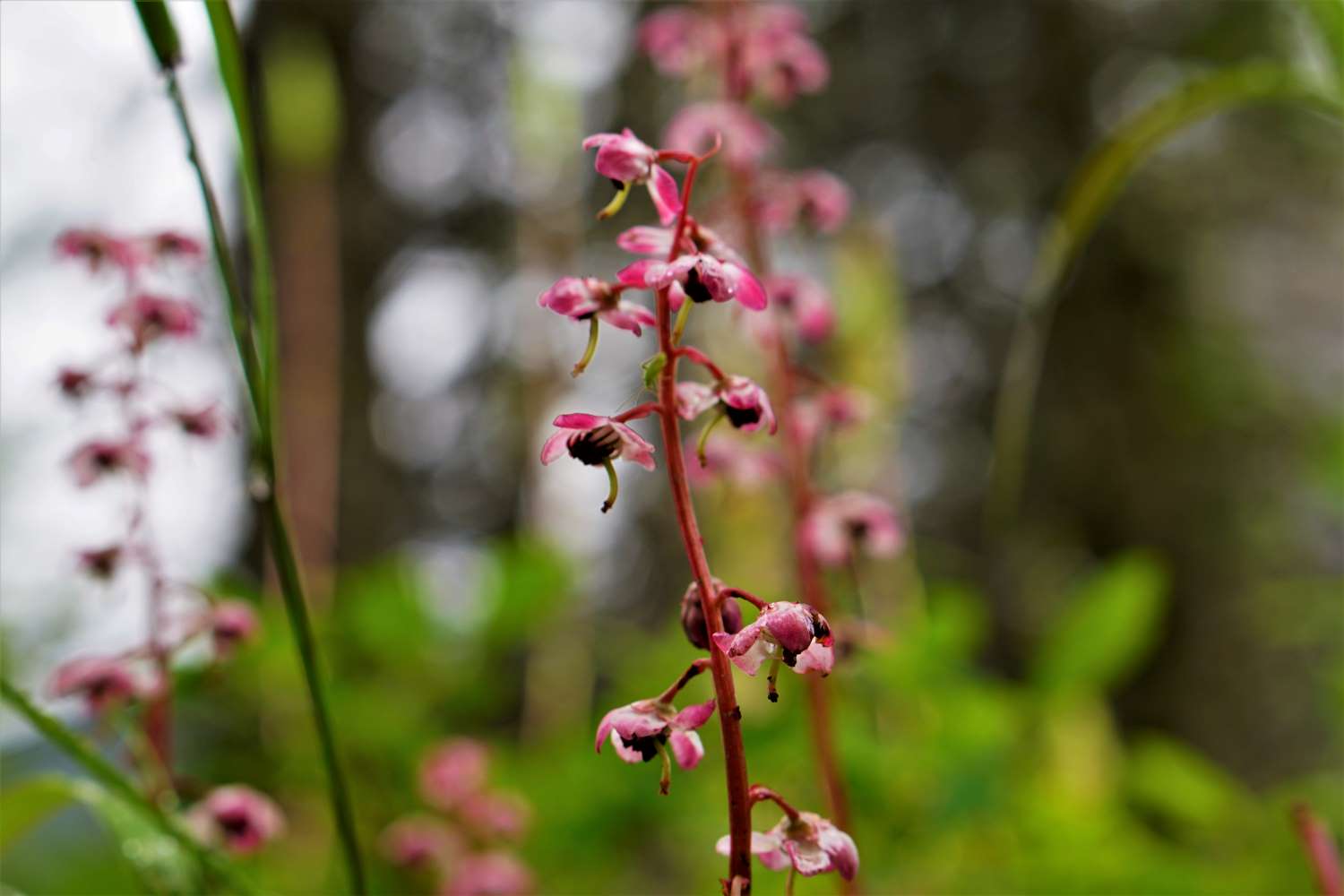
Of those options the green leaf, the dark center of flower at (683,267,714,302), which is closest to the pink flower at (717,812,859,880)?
the dark center of flower at (683,267,714,302)

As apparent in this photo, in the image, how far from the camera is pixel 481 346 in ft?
10.3

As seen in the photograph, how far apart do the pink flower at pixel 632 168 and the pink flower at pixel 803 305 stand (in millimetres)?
295

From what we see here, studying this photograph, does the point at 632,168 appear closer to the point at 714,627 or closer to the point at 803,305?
the point at 714,627

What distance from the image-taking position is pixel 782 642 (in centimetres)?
25

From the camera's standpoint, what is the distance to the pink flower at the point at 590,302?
30cm

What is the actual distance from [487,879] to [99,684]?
304mm

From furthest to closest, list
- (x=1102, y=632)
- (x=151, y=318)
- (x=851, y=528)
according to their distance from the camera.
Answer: (x=1102, y=632) → (x=851, y=528) → (x=151, y=318)

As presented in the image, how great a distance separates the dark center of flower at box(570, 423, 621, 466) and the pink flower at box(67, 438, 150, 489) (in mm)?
289

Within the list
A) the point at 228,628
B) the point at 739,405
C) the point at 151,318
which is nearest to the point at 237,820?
the point at 228,628

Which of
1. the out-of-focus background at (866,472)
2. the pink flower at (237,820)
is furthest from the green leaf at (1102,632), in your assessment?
the pink flower at (237,820)

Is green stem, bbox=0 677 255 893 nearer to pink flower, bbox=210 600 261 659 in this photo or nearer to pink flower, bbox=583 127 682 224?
pink flower, bbox=210 600 261 659

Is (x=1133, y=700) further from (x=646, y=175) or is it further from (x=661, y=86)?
(x=646, y=175)

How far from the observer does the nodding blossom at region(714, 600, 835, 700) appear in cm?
25

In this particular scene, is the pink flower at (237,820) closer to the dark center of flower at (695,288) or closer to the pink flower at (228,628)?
the pink flower at (228,628)
